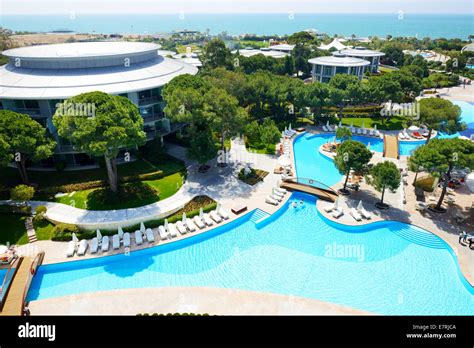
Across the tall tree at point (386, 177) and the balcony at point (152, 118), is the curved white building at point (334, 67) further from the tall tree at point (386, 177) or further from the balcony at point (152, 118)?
the tall tree at point (386, 177)

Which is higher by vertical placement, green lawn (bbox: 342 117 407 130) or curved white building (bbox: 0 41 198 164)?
curved white building (bbox: 0 41 198 164)

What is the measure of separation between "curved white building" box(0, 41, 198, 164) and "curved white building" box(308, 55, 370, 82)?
134 feet

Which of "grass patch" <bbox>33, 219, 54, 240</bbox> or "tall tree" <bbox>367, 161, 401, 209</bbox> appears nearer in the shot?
"grass patch" <bbox>33, 219, 54, 240</bbox>

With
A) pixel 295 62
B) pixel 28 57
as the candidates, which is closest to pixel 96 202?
pixel 28 57

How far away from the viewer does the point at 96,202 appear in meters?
34.0

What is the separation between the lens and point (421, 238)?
29.9 m

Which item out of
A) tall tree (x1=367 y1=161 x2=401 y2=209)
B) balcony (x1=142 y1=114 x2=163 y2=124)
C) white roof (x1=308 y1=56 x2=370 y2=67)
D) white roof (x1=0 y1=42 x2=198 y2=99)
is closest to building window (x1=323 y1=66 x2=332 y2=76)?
white roof (x1=308 y1=56 x2=370 y2=67)

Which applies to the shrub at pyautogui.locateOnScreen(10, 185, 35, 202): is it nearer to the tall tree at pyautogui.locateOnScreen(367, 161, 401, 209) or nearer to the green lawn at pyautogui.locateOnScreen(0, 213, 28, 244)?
the green lawn at pyautogui.locateOnScreen(0, 213, 28, 244)

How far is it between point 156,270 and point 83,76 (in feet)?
99.7

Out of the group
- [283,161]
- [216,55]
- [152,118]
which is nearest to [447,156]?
[283,161]

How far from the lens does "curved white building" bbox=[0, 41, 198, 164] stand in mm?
38625

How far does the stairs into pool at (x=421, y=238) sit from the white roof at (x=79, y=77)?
117ft

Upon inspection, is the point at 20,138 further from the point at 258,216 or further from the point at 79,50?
the point at 258,216
